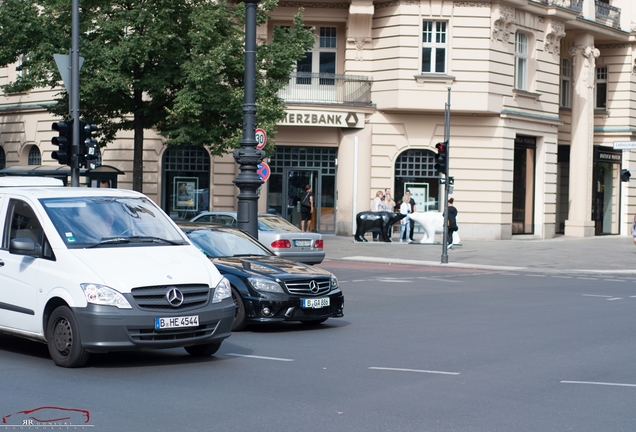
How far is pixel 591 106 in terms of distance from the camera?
41094 mm

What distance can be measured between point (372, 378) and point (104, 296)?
2.52 meters

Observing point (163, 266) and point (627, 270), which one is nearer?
point (163, 266)

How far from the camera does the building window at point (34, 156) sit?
39031 millimetres

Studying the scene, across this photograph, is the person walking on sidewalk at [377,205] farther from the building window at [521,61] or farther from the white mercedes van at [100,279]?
the white mercedes van at [100,279]

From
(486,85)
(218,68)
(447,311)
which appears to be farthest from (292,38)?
(447,311)

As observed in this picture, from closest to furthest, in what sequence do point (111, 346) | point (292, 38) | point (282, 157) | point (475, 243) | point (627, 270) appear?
point (111, 346)
point (627, 270)
point (292, 38)
point (475, 243)
point (282, 157)

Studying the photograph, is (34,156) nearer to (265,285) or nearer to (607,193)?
(607,193)

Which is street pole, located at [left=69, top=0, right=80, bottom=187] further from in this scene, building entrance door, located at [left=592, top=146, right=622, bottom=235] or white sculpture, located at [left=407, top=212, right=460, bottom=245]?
building entrance door, located at [left=592, top=146, right=622, bottom=235]

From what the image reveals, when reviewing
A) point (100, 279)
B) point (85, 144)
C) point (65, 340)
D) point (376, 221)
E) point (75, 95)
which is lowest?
point (65, 340)

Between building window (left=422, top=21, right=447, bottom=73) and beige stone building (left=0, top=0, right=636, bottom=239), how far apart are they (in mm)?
43

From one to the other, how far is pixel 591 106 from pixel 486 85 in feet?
28.4

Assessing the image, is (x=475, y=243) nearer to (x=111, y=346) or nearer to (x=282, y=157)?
(x=282, y=157)

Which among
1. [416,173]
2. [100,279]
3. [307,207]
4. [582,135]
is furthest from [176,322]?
[582,135]

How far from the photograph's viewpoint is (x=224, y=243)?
13312 millimetres
